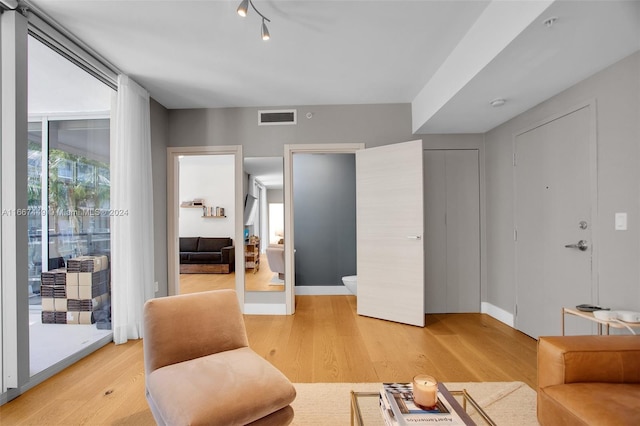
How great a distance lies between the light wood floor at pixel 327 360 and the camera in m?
1.80

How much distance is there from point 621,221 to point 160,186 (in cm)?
424

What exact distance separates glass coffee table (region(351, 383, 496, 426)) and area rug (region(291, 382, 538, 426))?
1.59 feet

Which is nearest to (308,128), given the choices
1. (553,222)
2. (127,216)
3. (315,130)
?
(315,130)

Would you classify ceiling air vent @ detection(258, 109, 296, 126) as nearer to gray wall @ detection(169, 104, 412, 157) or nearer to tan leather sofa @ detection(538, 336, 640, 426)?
gray wall @ detection(169, 104, 412, 157)

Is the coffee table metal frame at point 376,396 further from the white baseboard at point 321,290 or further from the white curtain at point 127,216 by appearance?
the white baseboard at point 321,290

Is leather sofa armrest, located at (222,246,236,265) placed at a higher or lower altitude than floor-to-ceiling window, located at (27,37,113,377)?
lower

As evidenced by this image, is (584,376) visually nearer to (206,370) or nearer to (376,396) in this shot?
(376,396)

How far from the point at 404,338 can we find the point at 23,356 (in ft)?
9.64

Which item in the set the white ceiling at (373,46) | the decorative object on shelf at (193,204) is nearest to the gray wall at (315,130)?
the white ceiling at (373,46)

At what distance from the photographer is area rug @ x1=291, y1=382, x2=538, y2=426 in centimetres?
167

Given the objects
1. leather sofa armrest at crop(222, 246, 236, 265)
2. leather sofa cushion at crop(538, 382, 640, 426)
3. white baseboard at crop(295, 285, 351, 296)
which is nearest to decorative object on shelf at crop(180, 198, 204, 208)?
leather sofa armrest at crop(222, 246, 236, 265)

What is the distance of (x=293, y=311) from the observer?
3625mm

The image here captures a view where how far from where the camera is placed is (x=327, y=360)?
7.84 ft

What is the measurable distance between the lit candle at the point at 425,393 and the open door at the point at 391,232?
6.90ft
